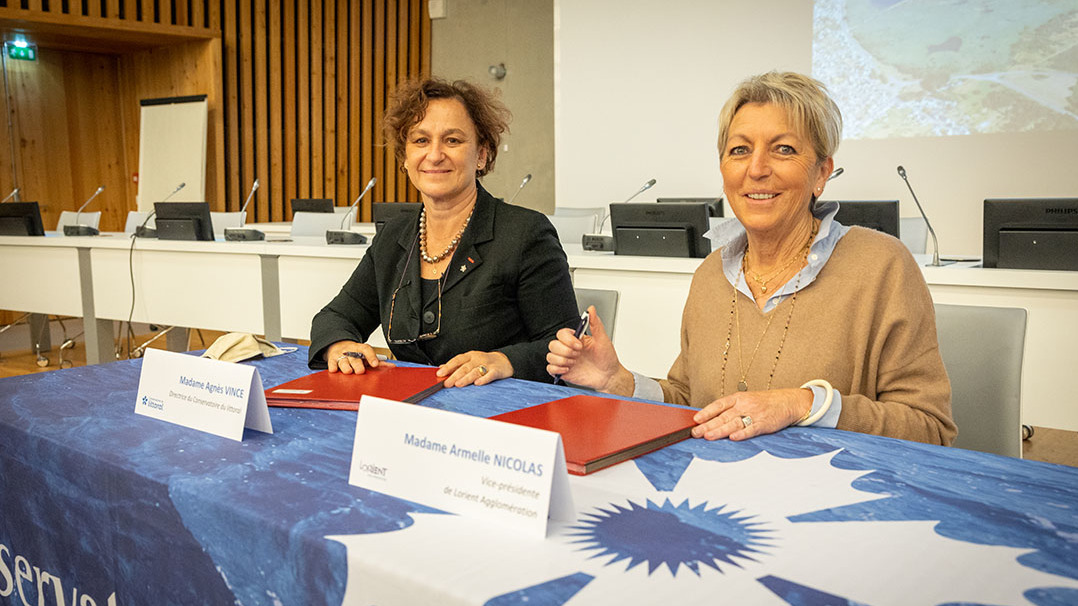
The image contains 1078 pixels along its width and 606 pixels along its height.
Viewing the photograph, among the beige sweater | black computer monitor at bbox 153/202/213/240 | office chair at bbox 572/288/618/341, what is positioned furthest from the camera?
black computer monitor at bbox 153/202/213/240

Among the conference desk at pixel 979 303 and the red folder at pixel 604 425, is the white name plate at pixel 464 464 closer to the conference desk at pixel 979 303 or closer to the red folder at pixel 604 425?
the red folder at pixel 604 425

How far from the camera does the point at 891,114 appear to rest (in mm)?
6430

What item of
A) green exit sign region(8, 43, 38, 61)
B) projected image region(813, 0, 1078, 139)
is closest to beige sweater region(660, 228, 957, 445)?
projected image region(813, 0, 1078, 139)

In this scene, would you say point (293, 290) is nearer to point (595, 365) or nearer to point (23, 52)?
point (595, 365)

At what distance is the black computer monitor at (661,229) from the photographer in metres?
3.55

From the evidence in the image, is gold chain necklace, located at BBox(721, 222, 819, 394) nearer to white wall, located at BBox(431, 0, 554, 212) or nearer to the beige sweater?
the beige sweater

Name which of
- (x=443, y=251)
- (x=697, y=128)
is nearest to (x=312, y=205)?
(x=697, y=128)

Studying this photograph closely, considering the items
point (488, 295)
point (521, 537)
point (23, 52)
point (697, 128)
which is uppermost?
point (23, 52)

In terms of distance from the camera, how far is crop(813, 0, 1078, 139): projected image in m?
5.76

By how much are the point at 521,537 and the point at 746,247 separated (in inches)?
39.5

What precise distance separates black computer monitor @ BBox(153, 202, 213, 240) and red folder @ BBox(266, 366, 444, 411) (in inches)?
144

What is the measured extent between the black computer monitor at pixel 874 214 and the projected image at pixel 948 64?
3380 mm

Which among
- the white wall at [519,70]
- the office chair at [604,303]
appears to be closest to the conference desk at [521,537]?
the office chair at [604,303]

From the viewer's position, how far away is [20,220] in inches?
213
